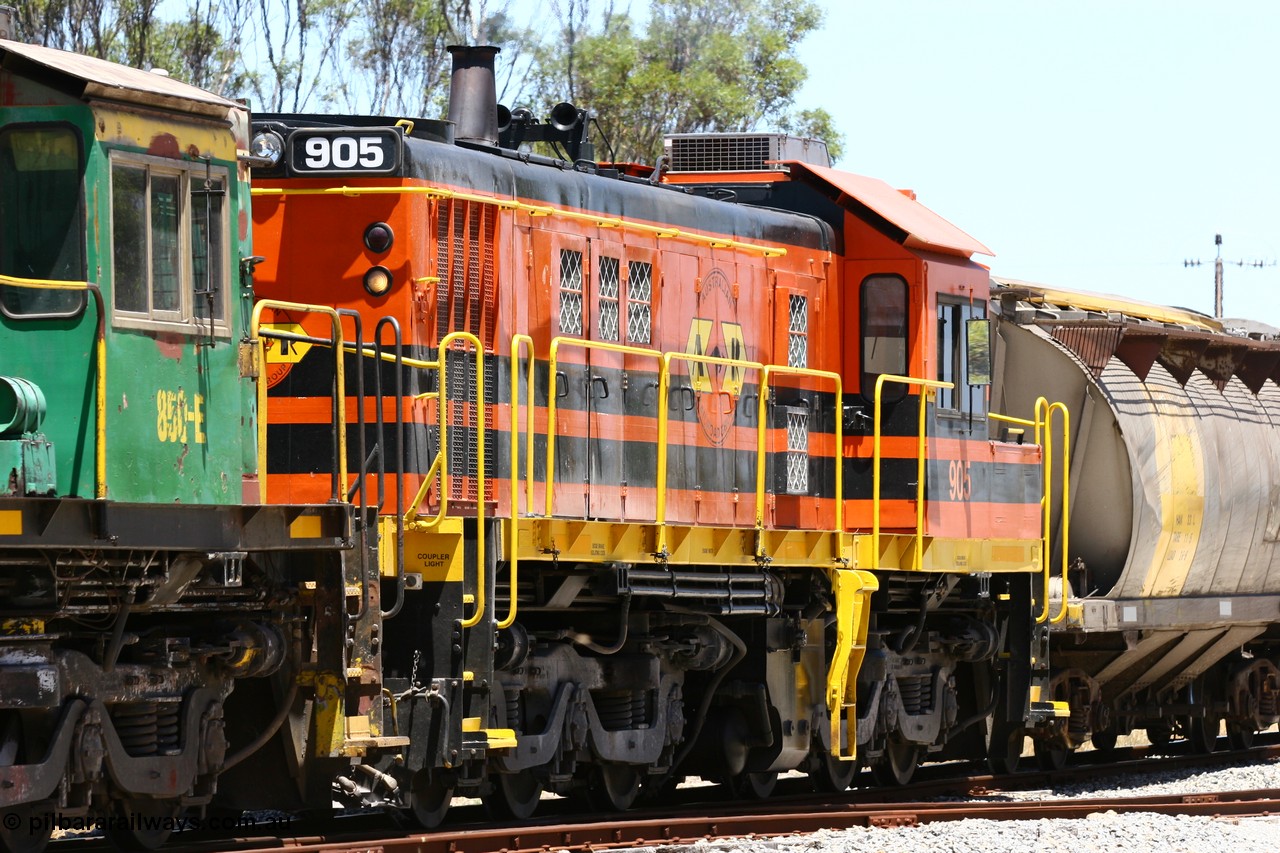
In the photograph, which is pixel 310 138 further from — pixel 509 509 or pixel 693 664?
pixel 693 664

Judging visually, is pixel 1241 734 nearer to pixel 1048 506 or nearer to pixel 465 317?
pixel 1048 506

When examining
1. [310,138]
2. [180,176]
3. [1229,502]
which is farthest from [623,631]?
[1229,502]

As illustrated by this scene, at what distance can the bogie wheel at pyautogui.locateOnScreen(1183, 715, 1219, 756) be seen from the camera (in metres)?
20.8

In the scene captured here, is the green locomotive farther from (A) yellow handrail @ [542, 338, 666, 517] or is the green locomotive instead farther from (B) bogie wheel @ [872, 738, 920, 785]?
A: (B) bogie wheel @ [872, 738, 920, 785]

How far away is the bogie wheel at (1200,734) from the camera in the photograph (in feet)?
68.4

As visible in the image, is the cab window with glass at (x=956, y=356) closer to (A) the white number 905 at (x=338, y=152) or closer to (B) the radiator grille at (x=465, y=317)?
(B) the radiator grille at (x=465, y=317)

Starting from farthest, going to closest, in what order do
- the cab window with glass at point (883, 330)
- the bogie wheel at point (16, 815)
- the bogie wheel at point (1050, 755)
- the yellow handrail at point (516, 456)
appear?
the bogie wheel at point (1050, 755)
the cab window with glass at point (883, 330)
the yellow handrail at point (516, 456)
the bogie wheel at point (16, 815)

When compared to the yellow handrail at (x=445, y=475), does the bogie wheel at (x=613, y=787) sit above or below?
below

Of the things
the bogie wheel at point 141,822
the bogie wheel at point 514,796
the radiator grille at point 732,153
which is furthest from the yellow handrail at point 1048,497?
the bogie wheel at point 141,822

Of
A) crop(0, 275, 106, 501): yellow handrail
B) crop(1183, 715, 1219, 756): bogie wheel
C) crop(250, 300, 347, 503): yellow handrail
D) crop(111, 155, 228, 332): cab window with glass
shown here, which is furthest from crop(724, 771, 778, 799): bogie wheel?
crop(0, 275, 106, 501): yellow handrail

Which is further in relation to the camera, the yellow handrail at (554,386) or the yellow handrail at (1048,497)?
the yellow handrail at (1048,497)

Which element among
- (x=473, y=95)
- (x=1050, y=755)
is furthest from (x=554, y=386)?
(x=1050, y=755)

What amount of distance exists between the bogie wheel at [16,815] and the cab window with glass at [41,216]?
5.85 feet

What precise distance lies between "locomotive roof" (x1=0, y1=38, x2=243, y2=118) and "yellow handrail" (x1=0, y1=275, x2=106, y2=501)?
86 centimetres
